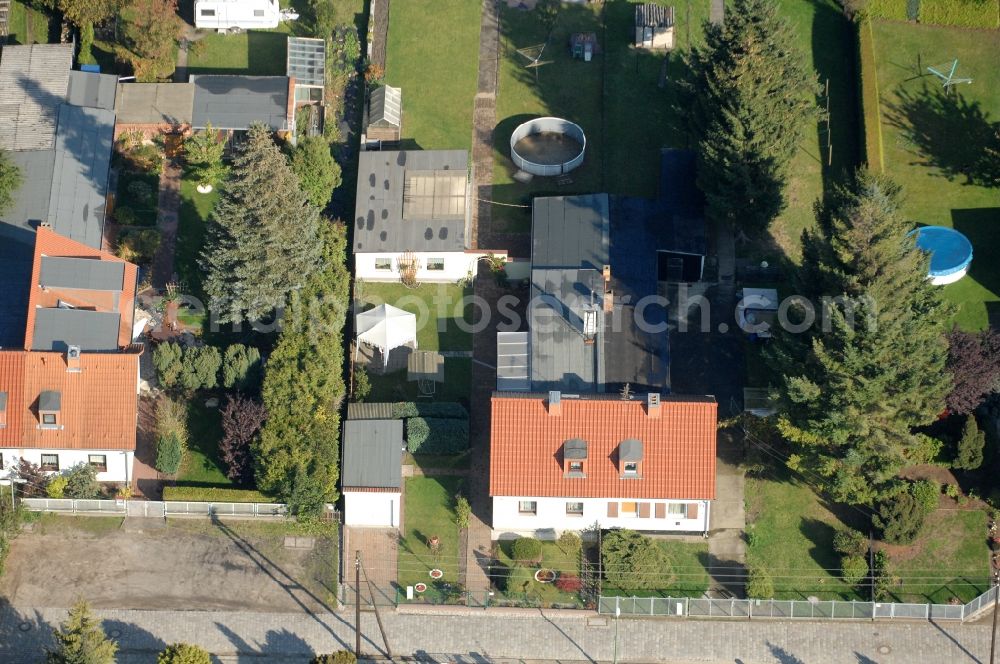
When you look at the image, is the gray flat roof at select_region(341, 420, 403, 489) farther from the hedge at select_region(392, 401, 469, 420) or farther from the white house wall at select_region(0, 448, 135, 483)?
the white house wall at select_region(0, 448, 135, 483)

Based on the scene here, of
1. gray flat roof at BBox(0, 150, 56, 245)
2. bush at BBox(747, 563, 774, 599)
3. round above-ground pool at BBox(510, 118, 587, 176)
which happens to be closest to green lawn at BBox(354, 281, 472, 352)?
round above-ground pool at BBox(510, 118, 587, 176)

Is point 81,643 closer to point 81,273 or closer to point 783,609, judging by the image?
point 81,273

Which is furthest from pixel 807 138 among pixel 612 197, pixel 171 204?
pixel 171 204

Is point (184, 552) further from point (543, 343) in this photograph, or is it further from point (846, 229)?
point (846, 229)

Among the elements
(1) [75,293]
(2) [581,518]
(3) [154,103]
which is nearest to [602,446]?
(2) [581,518]

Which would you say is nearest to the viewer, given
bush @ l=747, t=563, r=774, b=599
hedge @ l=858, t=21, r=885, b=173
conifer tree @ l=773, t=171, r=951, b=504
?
conifer tree @ l=773, t=171, r=951, b=504

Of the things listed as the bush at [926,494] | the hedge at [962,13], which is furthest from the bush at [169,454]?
the hedge at [962,13]

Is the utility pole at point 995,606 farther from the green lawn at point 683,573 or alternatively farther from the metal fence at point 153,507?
the metal fence at point 153,507
